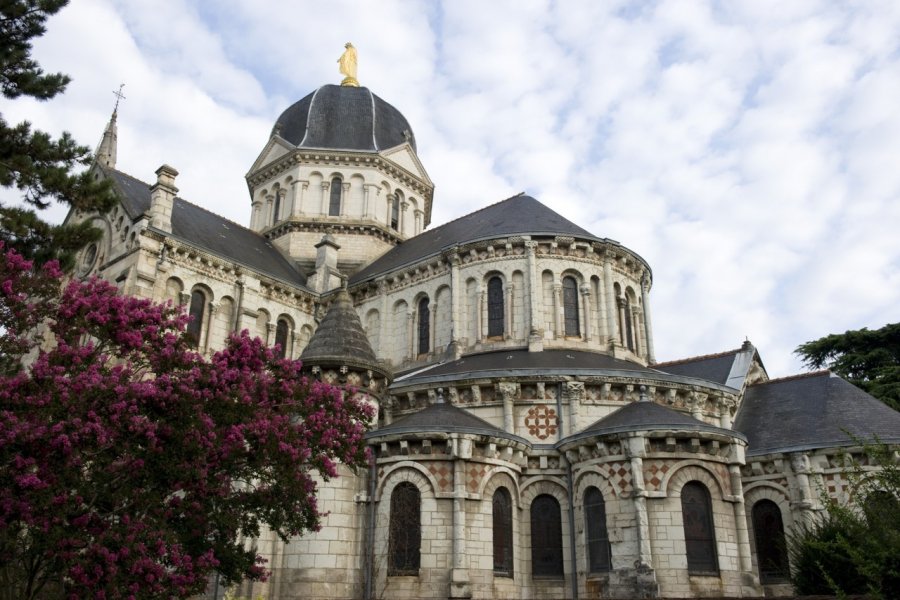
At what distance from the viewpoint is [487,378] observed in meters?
24.5

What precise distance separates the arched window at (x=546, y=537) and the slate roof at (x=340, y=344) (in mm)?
6592

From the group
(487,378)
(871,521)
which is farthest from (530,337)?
(871,521)

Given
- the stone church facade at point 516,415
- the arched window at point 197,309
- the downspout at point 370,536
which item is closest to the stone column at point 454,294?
the stone church facade at point 516,415

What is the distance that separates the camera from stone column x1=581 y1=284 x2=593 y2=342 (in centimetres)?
2883

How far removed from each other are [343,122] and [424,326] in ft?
55.7

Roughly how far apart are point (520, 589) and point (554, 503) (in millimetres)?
2747

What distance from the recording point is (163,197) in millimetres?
30656

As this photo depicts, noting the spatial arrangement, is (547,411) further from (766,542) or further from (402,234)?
(402,234)

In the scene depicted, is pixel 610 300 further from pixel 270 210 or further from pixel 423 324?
pixel 270 210

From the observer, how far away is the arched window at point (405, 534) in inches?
809

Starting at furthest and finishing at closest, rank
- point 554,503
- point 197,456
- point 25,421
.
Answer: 1. point 554,503
2. point 197,456
3. point 25,421

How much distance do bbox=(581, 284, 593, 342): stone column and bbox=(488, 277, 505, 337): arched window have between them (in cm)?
309

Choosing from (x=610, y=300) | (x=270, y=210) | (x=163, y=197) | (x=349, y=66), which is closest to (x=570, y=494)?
(x=610, y=300)

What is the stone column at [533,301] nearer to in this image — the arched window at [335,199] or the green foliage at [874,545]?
the green foliage at [874,545]
